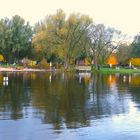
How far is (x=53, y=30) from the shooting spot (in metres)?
91.1

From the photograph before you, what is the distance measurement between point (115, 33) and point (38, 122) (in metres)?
93.2

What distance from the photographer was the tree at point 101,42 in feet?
321

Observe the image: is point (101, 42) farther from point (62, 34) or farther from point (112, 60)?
point (112, 60)

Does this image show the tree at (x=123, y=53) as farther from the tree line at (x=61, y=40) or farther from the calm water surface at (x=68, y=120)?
the calm water surface at (x=68, y=120)

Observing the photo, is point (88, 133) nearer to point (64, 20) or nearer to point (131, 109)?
point (131, 109)

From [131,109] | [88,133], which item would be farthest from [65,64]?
[88,133]

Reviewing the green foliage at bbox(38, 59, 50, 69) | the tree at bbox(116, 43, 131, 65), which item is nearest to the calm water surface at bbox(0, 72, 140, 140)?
the green foliage at bbox(38, 59, 50, 69)

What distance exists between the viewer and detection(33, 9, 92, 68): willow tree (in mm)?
90875

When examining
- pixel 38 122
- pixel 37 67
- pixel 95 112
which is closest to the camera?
pixel 38 122

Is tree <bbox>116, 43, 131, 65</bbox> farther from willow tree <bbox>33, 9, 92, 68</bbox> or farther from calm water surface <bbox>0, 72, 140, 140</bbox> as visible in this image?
calm water surface <bbox>0, 72, 140, 140</bbox>

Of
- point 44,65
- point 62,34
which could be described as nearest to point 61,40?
point 62,34

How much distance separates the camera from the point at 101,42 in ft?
330

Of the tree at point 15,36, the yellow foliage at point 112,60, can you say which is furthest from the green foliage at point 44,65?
the yellow foliage at point 112,60

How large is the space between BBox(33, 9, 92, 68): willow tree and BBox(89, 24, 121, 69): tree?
4.43m
